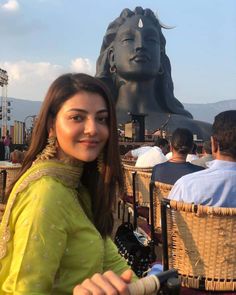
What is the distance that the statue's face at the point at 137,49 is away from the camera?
17.5 m

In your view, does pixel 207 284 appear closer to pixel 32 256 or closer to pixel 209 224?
pixel 209 224

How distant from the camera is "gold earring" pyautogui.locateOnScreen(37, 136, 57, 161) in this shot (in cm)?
109

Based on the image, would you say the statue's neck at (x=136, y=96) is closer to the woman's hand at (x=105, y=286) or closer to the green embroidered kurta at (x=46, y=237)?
the green embroidered kurta at (x=46, y=237)

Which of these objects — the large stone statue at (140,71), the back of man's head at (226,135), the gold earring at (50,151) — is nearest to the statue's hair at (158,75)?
the large stone statue at (140,71)

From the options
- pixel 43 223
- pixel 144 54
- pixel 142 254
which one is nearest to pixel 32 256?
pixel 43 223

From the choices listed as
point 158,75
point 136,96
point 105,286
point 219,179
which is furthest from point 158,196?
point 158,75

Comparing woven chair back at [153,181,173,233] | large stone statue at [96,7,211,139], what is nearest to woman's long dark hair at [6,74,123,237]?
woven chair back at [153,181,173,233]

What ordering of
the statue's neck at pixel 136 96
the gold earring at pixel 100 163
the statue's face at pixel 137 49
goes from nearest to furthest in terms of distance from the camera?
the gold earring at pixel 100 163 < the statue's face at pixel 137 49 < the statue's neck at pixel 136 96

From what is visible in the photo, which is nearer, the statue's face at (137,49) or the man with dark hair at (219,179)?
the man with dark hair at (219,179)

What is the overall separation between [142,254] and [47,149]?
1555mm

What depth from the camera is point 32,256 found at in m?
0.86

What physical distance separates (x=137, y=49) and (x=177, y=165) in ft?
48.4

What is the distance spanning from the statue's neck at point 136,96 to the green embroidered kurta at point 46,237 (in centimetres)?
1722

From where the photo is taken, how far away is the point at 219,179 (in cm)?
196
